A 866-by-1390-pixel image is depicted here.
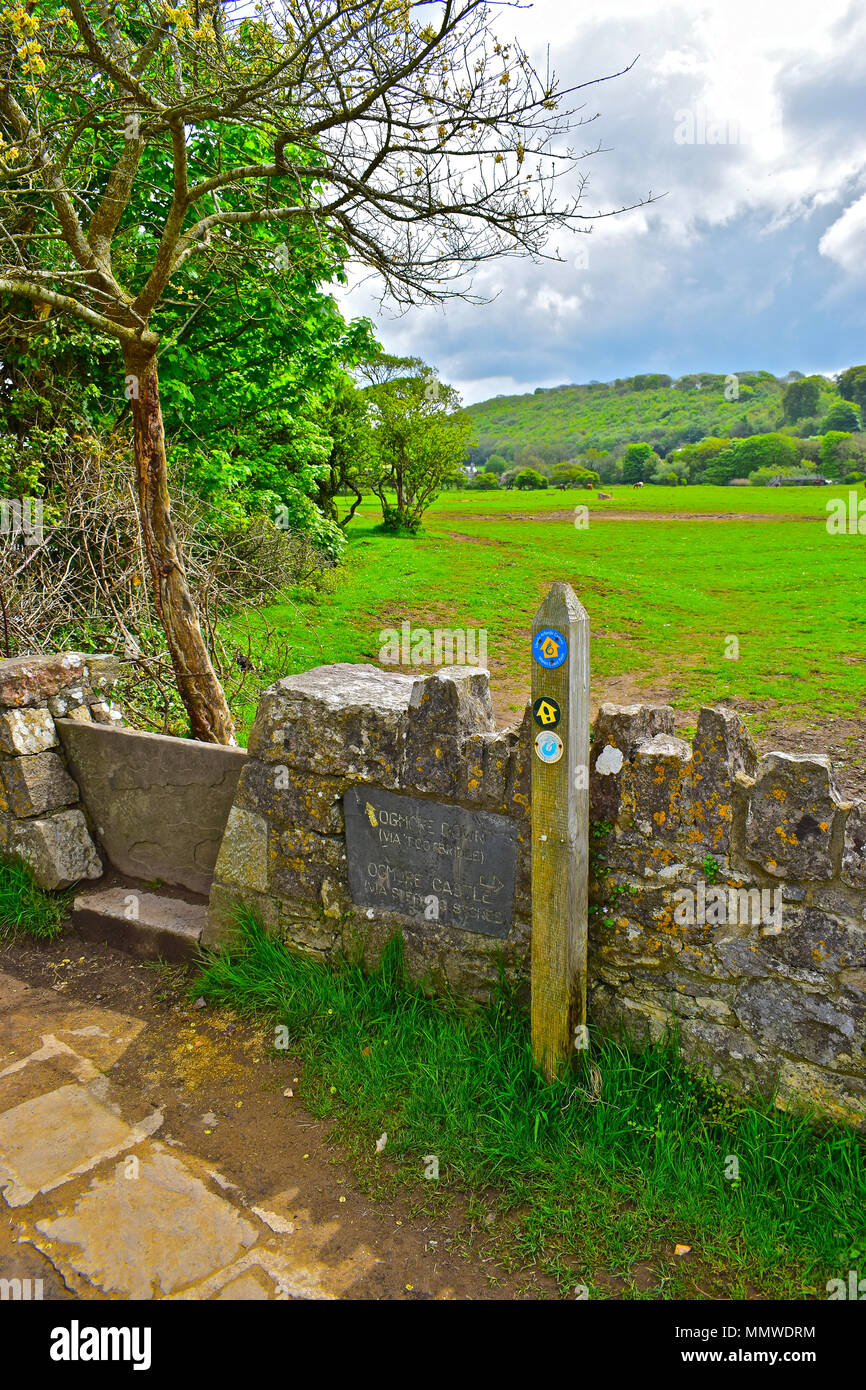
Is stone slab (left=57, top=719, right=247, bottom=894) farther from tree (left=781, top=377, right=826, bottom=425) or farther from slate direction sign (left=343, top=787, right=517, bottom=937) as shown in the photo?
tree (left=781, top=377, right=826, bottom=425)

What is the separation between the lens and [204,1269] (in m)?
2.52

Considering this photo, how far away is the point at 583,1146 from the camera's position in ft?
9.43

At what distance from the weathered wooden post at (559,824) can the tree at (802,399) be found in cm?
7661

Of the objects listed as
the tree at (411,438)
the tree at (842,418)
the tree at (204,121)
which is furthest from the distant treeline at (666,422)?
the tree at (204,121)

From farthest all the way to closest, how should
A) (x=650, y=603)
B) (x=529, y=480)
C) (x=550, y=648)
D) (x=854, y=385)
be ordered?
(x=854, y=385) → (x=529, y=480) → (x=650, y=603) → (x=550, y=648)

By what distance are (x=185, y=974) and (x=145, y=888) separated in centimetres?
78

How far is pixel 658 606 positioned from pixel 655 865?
44.7ft

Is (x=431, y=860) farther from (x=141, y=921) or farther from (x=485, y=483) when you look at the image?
(x=485, y=483)

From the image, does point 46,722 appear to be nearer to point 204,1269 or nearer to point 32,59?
point 204,1269

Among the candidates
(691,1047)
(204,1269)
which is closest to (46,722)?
(204,1269)

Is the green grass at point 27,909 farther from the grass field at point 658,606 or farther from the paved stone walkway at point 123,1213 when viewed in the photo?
the grass field at point 658,606

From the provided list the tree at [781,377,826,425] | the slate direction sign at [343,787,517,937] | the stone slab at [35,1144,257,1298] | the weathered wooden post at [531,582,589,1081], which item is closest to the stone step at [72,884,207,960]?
the slate direction sign at [343,787,517,937]

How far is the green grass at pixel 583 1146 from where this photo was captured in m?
2.48

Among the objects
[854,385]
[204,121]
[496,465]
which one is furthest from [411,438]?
[854,385]
